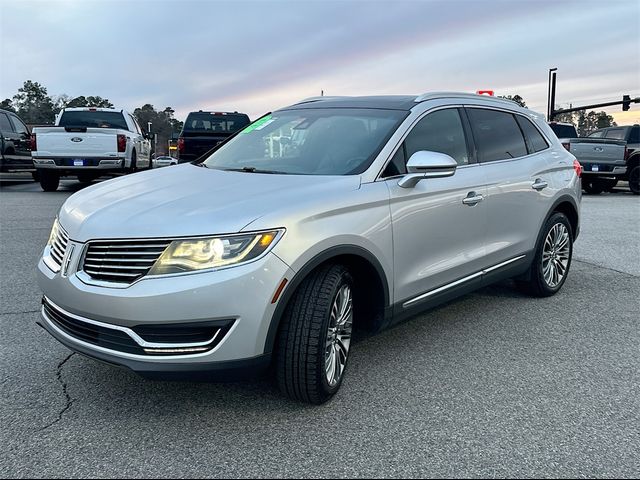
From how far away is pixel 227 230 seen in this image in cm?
269

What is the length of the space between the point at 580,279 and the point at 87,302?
5.02 metres

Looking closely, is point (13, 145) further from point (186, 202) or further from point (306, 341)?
point (306, 341)

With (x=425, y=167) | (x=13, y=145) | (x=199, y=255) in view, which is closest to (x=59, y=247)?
(x=199, y=255)

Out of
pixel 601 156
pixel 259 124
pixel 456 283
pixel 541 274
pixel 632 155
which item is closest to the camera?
pixel 456 283

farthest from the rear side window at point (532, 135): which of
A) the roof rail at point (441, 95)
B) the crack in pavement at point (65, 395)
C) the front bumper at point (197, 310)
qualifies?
the crack in pavement at point (65, 395)

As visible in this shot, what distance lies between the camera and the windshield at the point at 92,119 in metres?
14.4

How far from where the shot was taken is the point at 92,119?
14539 mm

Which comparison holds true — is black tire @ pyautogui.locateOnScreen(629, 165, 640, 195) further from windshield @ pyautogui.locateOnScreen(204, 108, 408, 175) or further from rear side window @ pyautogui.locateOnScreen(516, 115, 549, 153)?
windshield @ pyautogui.locateOnScreen(204, 108, 408, 175)

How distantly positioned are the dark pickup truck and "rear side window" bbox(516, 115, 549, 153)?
9194 millimetres

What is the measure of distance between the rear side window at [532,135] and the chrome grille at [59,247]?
152 inches

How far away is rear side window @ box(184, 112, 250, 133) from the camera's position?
15094 mm

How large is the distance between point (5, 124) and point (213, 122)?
5458 millimetres

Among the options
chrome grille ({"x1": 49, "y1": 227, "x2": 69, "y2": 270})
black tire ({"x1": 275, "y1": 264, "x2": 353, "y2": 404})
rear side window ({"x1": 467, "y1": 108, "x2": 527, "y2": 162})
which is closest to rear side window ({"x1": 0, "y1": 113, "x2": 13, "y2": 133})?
chrome grille ({"x1": 49, "y1": 227, "x2": 69, "y2": 270})

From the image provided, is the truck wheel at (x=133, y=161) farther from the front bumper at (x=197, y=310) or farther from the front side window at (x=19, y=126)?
the front bumper at (x=197, y=310)
